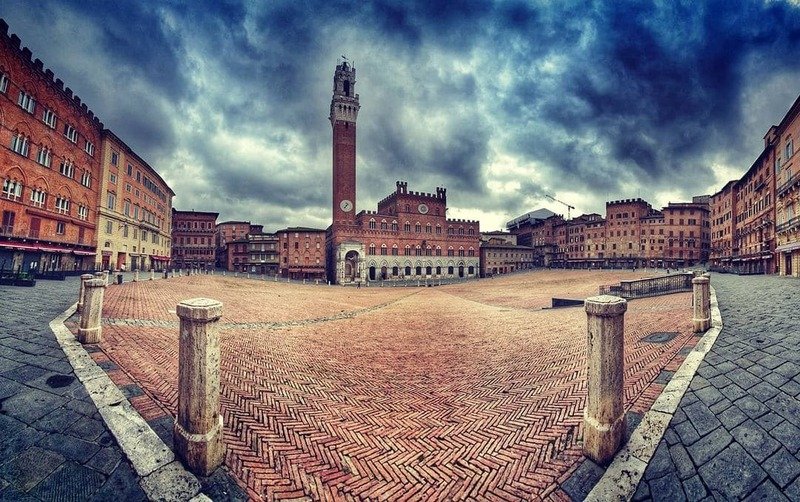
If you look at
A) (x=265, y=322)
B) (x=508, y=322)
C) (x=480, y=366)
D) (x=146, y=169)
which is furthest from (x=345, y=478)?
(x=146, y=169)

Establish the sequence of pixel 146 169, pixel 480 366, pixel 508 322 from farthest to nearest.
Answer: pixel 146 169 → pixel 508 322 → pixel 480 366

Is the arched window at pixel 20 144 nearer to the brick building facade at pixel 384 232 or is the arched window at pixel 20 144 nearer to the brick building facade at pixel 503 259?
the brick building facade at pixel 384 232

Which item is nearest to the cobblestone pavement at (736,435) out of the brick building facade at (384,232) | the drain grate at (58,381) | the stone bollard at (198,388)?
the stone bollard at (198,388)

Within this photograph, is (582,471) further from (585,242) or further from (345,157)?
(585,242)

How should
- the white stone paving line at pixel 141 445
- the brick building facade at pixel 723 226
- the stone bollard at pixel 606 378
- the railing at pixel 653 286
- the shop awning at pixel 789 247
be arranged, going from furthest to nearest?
the brick building facade at pixel 723 226
the shop awning at pixel 789 247
the railing at pixel 653 286
the stone bollard at pixel 606 378
the white stone paving line at pixel 141 445

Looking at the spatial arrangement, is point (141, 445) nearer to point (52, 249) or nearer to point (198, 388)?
point (198, 388)

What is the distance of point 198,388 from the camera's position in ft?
10.6

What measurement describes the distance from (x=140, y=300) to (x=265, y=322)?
5.94 meters

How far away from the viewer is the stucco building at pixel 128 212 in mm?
36250

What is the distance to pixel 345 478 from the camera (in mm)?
3744

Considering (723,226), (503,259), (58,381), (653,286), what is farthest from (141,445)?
(723,226)

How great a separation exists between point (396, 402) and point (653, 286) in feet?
62.1

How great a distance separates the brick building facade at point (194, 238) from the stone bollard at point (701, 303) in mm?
82097

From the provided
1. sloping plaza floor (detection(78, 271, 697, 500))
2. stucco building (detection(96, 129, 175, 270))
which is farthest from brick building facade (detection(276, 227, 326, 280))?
sloping plaza floor (detection(78, 271, 697, 500))
